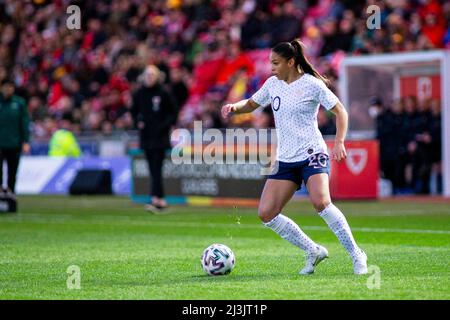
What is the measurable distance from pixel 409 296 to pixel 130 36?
26.4 meters

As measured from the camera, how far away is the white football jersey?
10289 mm

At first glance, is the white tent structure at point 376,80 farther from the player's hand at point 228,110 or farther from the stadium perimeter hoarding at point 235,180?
the player's hand at point 228,110

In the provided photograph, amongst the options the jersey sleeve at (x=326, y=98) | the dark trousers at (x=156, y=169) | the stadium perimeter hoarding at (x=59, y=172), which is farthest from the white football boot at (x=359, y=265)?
the stadium perimeter hoarding at (x=59, y=172)

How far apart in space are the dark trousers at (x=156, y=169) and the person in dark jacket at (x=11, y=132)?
2.41m

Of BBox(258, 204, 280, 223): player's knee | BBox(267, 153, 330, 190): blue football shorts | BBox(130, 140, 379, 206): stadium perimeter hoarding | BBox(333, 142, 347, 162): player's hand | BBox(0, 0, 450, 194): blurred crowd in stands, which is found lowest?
BBox(130, 140, 379, 206): stadium perimeter hoarding

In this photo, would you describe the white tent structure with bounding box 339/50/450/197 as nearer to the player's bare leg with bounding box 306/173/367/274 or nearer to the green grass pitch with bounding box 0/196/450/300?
the green grass pitch with bounding box 0/196/450/300

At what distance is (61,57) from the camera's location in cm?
3581

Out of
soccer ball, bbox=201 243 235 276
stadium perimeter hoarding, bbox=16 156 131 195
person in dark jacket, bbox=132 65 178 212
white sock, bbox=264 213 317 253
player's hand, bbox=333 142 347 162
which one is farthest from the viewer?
stadium perimeter hoarding, bbox=16 156 131 195

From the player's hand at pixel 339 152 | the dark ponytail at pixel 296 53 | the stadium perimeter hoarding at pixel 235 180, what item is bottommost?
the stadium perimeter hoarding at pixel 235 180

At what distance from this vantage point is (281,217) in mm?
10500

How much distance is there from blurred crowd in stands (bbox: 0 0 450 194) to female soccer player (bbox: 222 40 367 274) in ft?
45.3

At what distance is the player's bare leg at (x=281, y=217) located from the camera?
34.1 ft

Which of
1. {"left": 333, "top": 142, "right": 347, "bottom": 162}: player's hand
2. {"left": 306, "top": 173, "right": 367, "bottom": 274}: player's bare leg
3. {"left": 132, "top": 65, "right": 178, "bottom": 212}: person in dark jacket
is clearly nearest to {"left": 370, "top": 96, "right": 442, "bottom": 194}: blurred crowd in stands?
{"left": 132, "top": 65, "right": 178, "bottom": 212}: person in dark jacket

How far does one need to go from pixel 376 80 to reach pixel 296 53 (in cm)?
1650
